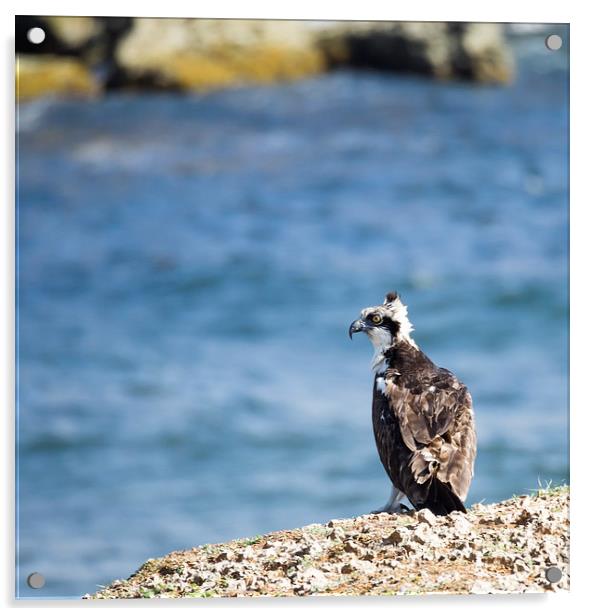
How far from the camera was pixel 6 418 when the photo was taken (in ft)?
18.8

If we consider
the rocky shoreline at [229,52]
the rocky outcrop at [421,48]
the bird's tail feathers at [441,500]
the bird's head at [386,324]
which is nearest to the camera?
the bird's tail feathers at [441,500]

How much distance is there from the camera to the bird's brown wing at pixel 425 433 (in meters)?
5.46

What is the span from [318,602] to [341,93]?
181 inches

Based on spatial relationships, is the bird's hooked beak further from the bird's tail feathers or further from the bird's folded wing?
the bird's tail feathers

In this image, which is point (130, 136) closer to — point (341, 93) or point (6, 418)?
point (341, 93)

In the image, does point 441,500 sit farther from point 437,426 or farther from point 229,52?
point 229,52

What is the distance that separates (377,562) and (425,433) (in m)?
0.68

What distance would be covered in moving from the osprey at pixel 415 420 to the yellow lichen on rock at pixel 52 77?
229 cm

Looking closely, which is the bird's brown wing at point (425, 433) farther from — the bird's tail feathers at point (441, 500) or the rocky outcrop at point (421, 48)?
the rocky outcrop at point (421, 48)

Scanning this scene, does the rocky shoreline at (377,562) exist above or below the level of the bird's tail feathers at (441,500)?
below

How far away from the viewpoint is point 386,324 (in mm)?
6102

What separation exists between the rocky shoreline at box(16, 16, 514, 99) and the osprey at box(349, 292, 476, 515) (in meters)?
1.83
